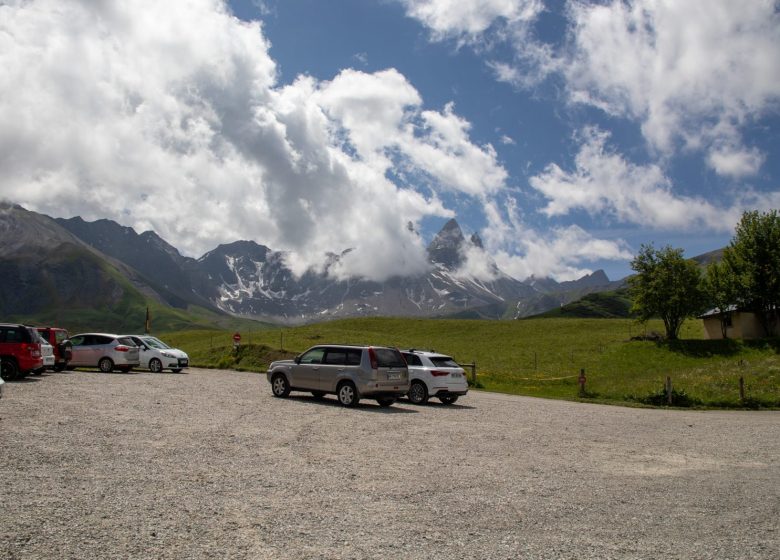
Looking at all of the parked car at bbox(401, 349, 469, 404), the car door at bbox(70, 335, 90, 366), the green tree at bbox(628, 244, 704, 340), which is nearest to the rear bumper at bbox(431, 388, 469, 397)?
the parked car at bbox(401, 349, 469, 404)

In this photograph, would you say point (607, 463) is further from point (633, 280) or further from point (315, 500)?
point (633, 280)

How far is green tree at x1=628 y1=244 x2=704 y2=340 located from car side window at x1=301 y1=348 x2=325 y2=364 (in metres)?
48.9

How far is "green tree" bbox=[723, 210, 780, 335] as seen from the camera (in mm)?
58000

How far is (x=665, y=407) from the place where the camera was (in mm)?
27844

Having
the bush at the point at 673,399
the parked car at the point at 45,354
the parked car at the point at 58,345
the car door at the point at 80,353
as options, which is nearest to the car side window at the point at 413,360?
the bush at the point at 673,399

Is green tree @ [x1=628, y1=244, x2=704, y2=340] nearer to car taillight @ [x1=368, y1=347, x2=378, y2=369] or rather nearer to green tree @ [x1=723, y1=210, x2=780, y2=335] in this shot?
green tree @ [x1=723, y1=210, x2=780, y2=335]

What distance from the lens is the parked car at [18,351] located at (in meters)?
23.0

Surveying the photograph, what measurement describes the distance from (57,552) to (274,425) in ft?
30.9

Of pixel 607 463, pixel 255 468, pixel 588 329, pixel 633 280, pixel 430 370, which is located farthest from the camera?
pixel 588 329

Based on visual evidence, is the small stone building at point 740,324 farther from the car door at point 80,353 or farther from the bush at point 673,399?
the car door at point 80,353

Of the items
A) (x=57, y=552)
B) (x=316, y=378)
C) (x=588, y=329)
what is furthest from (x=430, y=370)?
(x=588, y=329)

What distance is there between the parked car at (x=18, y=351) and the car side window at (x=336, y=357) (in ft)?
38.9

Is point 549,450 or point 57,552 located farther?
point 549,450

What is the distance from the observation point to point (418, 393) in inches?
957
